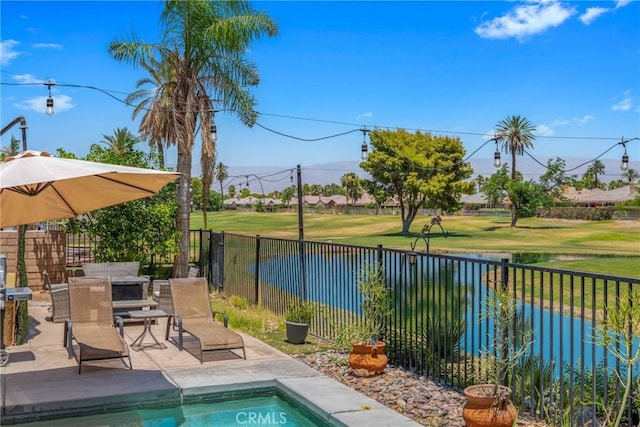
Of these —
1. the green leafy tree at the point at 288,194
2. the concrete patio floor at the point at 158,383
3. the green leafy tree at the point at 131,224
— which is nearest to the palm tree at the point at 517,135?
the green leafy tree at the point at 288,194

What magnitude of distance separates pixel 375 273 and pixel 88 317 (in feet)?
12.0

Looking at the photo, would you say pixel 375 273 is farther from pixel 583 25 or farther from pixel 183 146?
pixel 583 25

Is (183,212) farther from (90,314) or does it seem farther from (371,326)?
(371,326)

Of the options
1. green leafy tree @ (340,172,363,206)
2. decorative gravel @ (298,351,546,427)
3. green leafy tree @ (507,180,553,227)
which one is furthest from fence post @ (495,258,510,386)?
green leafy tree @ (340,172,363,206)

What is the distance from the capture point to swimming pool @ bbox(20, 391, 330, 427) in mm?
5734

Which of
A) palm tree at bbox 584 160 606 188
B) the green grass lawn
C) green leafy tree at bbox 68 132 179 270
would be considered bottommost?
the green grass lawn

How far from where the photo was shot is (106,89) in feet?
57.5

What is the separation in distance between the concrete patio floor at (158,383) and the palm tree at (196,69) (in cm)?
810

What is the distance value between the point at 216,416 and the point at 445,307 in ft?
8.60

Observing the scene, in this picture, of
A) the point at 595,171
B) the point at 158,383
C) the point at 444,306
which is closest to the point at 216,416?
the point at 158,383

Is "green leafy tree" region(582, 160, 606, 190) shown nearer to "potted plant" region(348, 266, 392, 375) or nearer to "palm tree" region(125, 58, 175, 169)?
"palm tree" region(125, 58, 175, 169)

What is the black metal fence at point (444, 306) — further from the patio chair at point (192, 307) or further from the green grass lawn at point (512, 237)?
the green grass lawn at point (512, 237)

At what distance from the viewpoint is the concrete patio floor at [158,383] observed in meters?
5.69

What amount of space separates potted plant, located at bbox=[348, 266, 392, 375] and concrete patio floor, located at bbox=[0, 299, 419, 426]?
50 centimetres
